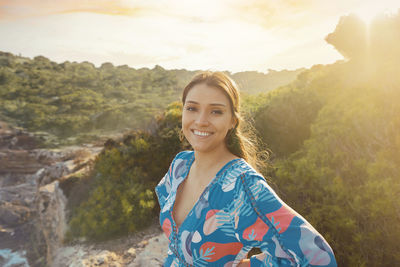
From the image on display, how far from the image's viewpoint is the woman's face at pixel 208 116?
1373 millimetres

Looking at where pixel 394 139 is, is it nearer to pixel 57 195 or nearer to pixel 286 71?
pixel 57 195

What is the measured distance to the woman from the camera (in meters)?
0.92

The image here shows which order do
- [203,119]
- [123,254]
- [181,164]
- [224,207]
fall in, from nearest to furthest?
[224,207]
[203,119]
[181,164]
[123,254]

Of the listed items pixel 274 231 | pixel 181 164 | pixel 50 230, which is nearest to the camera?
pixel 274 231

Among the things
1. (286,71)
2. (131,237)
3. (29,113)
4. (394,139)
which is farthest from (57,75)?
(394,139)

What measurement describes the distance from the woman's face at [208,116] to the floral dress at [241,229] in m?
0.17

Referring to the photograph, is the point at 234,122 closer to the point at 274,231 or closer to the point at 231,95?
the point at 231,95

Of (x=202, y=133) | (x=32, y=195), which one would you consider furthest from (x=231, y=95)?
(x=32, y=195)

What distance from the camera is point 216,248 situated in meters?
1.15

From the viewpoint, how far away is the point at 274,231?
946 millimetres

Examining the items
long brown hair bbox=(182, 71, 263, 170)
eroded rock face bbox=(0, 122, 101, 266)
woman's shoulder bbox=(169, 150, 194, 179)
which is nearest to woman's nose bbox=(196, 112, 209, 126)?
long brown hair bbox=(182, 71, 263, 170)

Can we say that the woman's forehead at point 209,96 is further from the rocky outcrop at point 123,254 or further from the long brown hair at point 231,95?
the rocky outcrop at point 123,254

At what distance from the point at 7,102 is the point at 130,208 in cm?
3392

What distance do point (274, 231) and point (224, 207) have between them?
275 millimetres
